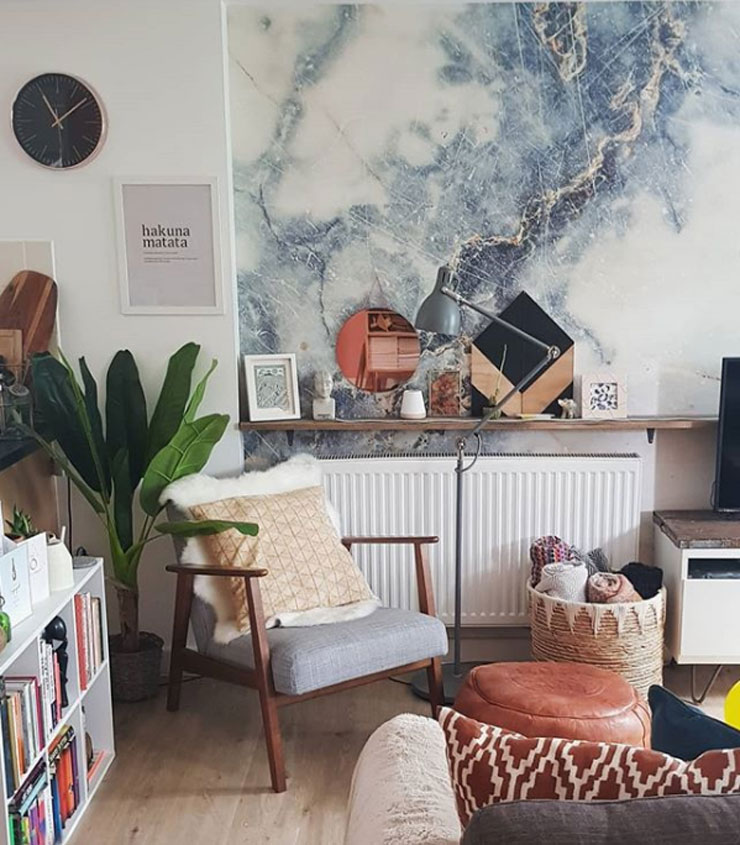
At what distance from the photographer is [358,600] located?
10.2 feet

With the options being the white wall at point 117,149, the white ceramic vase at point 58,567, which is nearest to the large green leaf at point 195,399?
the white wall at point 117,149

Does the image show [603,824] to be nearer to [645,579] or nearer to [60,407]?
[645,579]

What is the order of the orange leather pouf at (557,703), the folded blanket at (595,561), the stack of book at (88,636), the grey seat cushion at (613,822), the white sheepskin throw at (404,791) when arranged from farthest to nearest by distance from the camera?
1. the folded blanket at (595,561)
2. the stack of book at (88,636)
3. the orange leather pouf at (557,703)
4. the white sheepskin throw at (404,791)
5. the grey seat cushion at (613,822)

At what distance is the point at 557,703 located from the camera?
95.2 inches

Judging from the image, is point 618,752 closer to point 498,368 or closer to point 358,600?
point 358,600

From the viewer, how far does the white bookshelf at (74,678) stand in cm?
222

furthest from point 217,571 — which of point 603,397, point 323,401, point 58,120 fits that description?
point 58,120

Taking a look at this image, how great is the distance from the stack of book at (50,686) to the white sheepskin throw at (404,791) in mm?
1002

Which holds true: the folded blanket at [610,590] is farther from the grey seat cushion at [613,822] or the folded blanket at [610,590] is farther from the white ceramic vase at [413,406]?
the grey seat cushion at [613,822]

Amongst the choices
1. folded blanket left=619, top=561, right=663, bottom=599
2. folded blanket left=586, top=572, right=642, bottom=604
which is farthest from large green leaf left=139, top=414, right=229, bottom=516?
folded blanket left=619, top=561, right=663, bottom=599

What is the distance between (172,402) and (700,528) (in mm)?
1922

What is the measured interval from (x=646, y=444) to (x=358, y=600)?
4.20 ft

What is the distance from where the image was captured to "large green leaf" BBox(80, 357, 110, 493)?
3158 mm

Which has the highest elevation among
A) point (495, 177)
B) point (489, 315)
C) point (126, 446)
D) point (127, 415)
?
point (495, 177)
